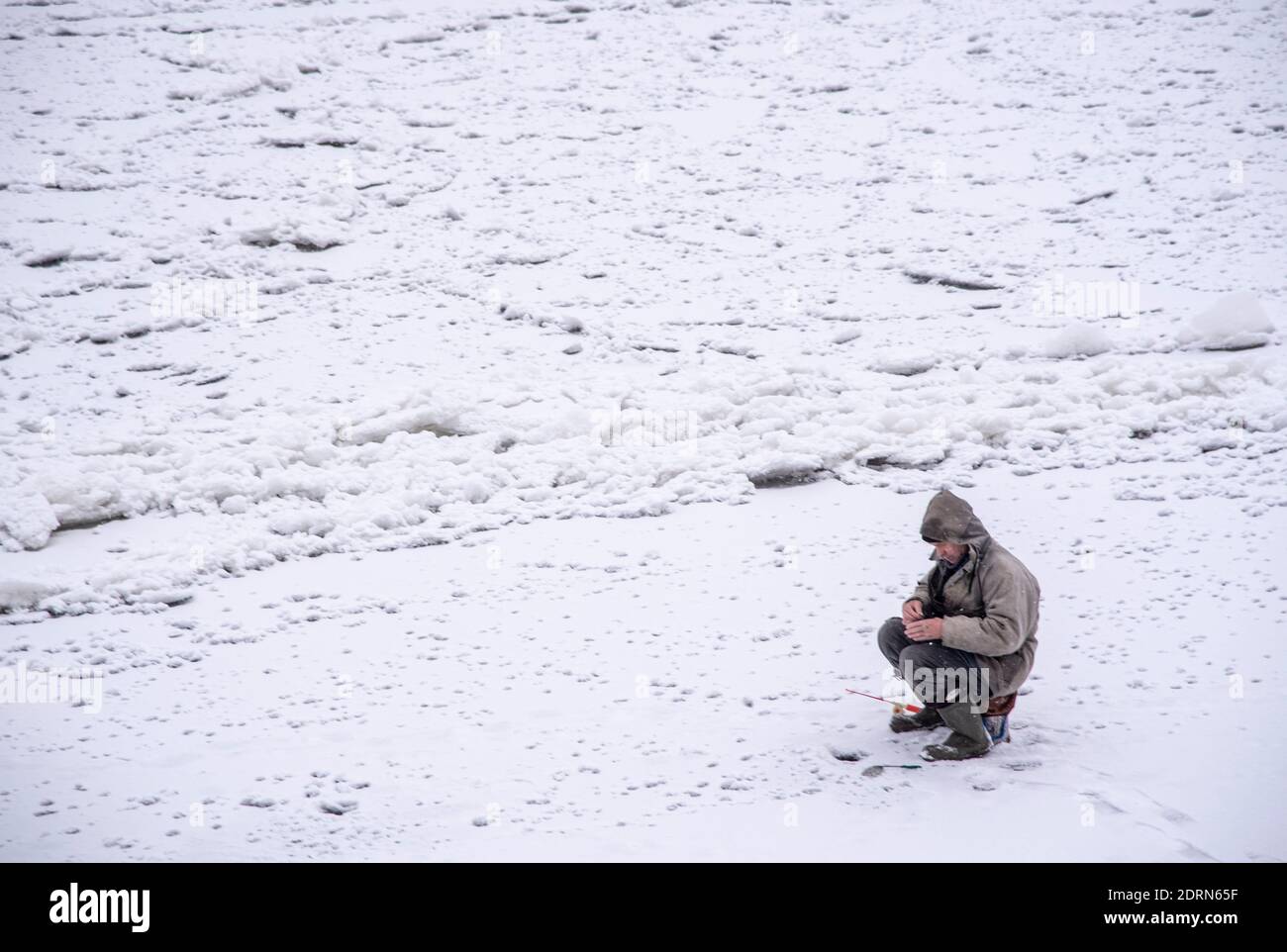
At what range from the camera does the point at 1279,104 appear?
15.7 meters

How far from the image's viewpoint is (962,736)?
4301 millimetres

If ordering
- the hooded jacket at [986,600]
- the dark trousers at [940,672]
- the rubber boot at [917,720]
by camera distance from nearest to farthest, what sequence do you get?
1. the hooded jacket at [986,600]
2. the dark trousers at [940,672]
3. the rubber boot at [917,720]

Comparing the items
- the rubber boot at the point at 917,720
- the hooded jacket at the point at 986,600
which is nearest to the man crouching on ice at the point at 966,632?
the hooded jacket at the point at 986,600

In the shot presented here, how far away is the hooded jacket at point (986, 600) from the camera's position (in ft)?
13.2

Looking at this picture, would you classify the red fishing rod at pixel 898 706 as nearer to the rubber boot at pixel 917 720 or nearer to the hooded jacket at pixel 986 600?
the rubber boot at pixel 917 720

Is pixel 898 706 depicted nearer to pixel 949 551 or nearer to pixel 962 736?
pixel 962 736

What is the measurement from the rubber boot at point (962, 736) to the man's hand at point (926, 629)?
372mm

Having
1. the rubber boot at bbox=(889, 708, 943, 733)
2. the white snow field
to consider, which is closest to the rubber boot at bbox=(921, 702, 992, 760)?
the white snow field

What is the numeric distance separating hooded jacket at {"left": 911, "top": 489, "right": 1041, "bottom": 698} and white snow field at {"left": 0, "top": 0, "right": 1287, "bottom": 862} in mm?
506

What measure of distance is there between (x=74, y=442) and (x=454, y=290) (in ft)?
16.1

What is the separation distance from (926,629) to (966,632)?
0.56 ft

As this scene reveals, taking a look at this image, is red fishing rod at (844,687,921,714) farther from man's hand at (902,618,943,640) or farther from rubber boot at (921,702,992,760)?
man's hand at (902,618,943,640)

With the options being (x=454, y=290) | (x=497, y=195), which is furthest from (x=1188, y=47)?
(x=454, y=290)
